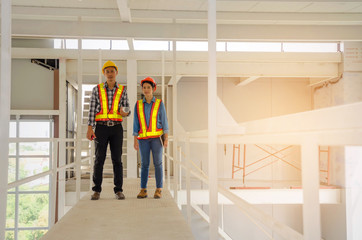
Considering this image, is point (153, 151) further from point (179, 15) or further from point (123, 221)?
point (179, 15)

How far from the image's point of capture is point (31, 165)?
9.18 meters

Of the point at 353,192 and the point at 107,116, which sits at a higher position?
the point at 107,116

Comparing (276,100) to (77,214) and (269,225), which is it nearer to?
(77,214)

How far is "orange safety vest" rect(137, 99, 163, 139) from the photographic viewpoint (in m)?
3.74

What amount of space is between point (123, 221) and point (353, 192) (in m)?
7.98

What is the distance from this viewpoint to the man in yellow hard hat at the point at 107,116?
143 inches

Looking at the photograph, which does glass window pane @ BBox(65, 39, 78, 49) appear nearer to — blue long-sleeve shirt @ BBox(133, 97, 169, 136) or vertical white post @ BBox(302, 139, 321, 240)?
blue long-sleeve shirt @ BBox(133, 97, 169, 136)

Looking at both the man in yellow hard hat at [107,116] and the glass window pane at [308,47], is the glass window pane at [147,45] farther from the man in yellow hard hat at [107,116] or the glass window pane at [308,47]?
the man in yellow hard hat at [107,116]

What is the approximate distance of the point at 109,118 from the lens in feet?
11.9

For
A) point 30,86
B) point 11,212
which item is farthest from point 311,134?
point 11,212

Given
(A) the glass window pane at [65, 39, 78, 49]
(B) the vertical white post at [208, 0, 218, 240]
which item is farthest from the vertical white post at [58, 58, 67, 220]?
(B) the vertical white post at [208, 0, 218, 240]

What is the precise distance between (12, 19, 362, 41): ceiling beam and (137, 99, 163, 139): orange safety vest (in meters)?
1.46

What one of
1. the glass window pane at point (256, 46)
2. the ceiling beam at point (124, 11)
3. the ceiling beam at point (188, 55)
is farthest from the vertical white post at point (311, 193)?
the glass window pane at point (256, 46)

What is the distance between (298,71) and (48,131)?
618cm
